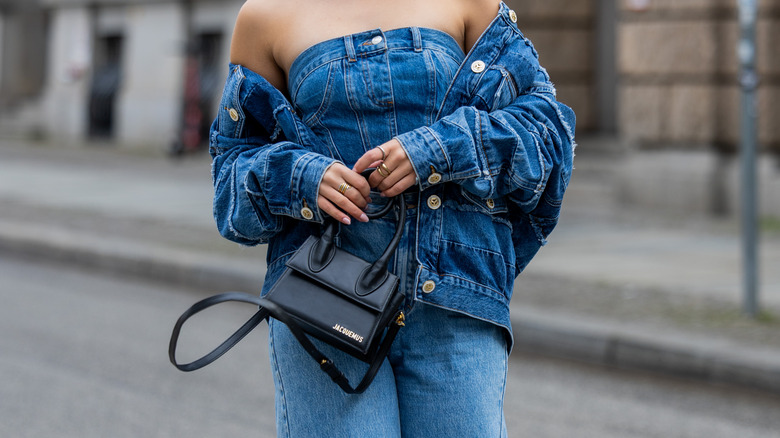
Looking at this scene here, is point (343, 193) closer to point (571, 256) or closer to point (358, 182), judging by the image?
point (358, 182)

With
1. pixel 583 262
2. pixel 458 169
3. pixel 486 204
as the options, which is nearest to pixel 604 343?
pixel 583 262

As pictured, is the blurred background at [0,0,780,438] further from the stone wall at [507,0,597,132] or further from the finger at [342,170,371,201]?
the finger at [342,170,371,201]

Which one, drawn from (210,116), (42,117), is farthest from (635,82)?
(42,117)

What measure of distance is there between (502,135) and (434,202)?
0.18 m

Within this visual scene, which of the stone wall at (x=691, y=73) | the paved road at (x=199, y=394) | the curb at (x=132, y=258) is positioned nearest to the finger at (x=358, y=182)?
the paved road at (x=199, y=394)

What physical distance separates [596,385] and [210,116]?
1476 centimetres

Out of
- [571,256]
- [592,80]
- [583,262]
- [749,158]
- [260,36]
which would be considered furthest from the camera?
[592,80]

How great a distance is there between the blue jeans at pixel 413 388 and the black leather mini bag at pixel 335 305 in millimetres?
48

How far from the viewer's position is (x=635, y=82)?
11555mm

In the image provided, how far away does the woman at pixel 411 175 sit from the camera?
206 centimetres

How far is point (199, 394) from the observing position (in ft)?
17.0

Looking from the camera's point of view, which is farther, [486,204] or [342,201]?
[486,204]

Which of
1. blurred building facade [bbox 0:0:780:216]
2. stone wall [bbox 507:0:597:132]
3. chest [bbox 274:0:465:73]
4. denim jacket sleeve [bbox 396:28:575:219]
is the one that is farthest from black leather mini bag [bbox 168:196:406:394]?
stone wall [bbox 507:0:597:132]

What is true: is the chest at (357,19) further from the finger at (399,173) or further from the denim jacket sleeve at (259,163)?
the finger at (399,173)
